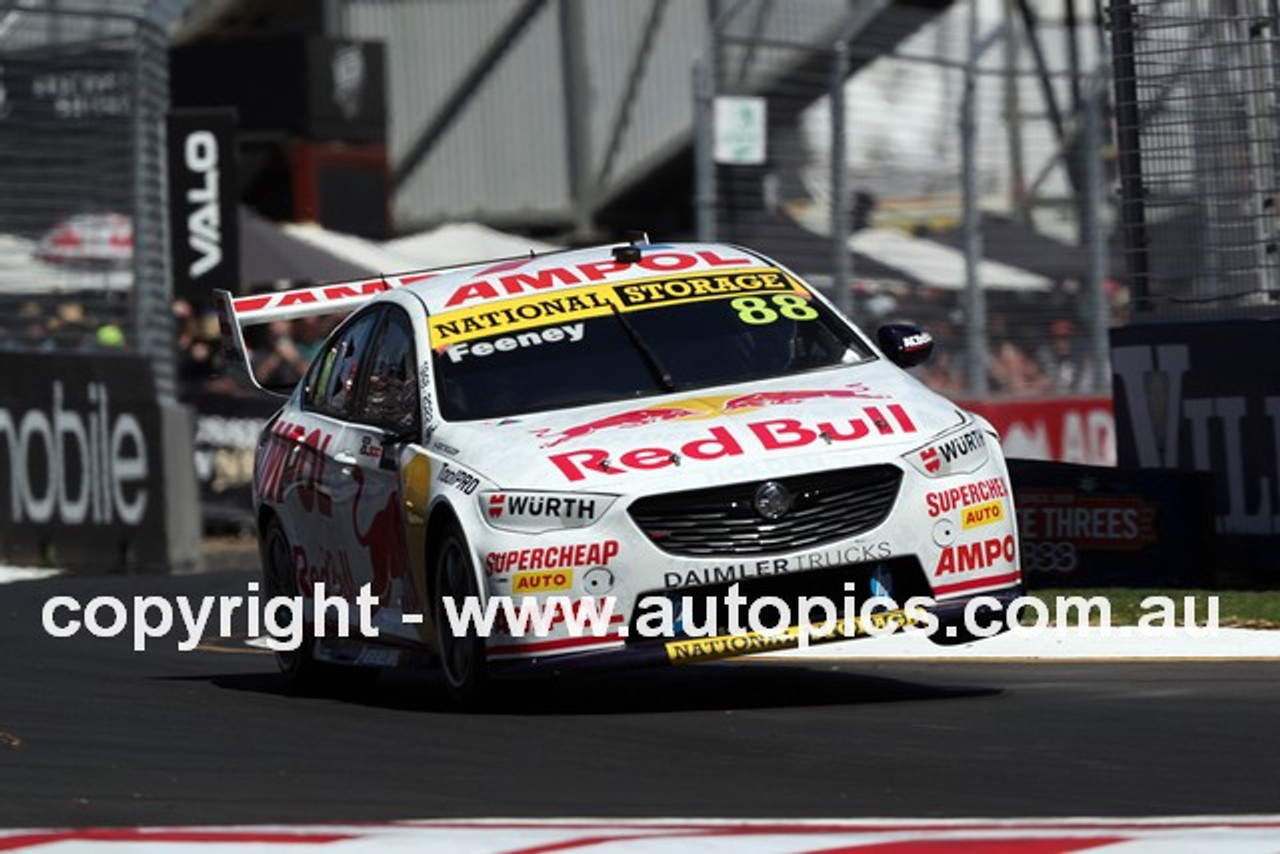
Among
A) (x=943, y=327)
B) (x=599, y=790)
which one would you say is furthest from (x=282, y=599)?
(x=943, y=327)

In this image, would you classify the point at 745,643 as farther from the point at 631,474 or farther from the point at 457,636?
the point at 457,636

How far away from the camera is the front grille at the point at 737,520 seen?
10.7 m

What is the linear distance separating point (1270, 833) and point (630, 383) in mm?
4771

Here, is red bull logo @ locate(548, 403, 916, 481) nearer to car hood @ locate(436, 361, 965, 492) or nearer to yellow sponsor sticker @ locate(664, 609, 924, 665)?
car hood @ locate(436, 361, 965, 492)

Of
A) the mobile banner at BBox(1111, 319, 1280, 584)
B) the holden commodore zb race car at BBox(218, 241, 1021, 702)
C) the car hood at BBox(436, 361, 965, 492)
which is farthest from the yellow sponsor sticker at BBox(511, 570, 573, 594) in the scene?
the mobile banner at BBox(1111, 319, 1280, 584)

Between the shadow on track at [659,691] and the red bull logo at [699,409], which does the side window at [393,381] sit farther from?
the shadow on track at [659,691]

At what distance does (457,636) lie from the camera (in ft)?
36.5

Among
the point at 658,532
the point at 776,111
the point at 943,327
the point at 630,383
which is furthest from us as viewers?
the point at 943,327

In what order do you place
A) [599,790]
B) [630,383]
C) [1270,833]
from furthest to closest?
1. [630,383]
2. [599,790]
3. [1270,833]

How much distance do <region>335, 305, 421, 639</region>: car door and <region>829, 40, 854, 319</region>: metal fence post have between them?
13027 mm

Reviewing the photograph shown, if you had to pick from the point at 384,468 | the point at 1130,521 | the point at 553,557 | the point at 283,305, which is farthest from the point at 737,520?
the point at 1130,521

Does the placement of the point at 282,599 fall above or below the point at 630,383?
below

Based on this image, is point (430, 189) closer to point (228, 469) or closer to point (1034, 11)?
point (1034, 11)

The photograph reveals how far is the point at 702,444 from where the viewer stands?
10820 mm
